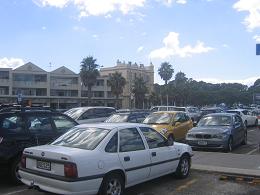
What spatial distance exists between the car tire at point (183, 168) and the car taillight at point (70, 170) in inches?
135

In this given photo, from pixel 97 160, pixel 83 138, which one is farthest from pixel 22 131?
pixel 97 160

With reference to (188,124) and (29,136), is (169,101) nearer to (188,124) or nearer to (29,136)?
(188,124)

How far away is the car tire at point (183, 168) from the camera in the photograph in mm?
9461

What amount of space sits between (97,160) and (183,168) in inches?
127

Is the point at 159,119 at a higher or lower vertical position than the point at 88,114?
lower

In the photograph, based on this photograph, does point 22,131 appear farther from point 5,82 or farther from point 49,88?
point 49,88

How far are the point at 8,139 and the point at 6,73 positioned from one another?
74.8 m

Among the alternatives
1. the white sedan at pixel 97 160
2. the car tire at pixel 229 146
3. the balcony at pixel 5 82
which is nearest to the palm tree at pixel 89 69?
the balcony at pixel 5 82

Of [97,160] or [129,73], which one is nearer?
[97,160]

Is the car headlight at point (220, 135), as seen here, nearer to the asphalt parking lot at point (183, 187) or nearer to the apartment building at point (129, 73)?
the asphalt parking lot at point (183, 187)

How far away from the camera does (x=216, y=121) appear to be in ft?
54.3

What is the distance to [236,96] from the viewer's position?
11462cm

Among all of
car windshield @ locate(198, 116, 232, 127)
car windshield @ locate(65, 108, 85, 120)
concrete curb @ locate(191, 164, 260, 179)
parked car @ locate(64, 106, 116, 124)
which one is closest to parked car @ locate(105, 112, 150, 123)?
parked car @ locate(64, 106, 116, 124)

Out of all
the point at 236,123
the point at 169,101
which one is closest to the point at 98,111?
the point at 236,123
